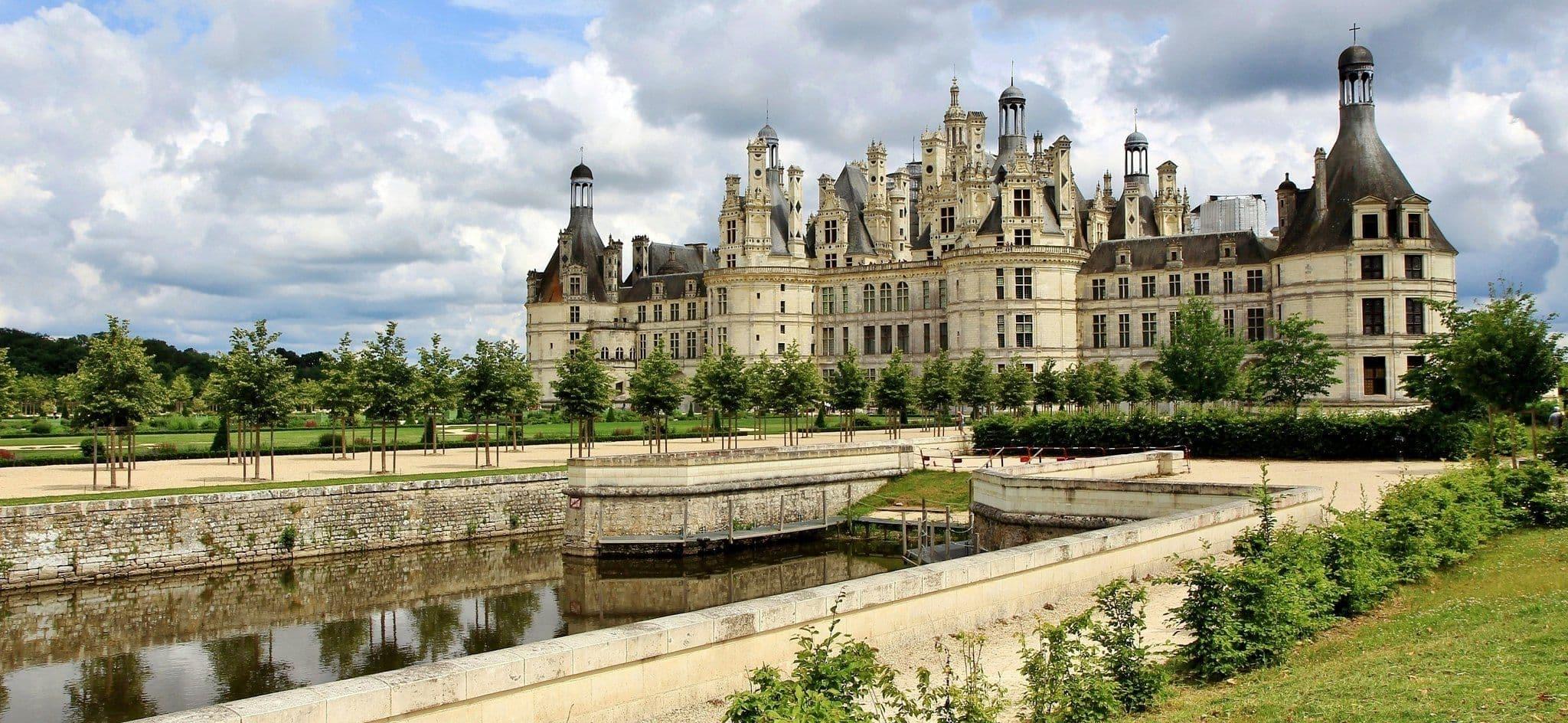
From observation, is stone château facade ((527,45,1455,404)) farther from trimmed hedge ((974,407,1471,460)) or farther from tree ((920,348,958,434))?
trimmed hedge ((974,407,1471,460))

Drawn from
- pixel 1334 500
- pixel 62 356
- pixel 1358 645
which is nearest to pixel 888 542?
pixel 1334 500

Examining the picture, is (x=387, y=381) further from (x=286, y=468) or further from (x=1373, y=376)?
(x=1373, y=376)

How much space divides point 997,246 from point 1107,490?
39.3 m

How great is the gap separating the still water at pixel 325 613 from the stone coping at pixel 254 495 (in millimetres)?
1671

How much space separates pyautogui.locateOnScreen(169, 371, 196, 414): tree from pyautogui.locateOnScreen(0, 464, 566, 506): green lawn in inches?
751

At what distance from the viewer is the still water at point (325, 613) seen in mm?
18094

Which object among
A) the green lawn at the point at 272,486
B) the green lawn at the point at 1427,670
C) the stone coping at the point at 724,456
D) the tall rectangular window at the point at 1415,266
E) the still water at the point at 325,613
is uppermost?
the tall rectangular window at the point at 1415,266

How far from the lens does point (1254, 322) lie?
196 feet

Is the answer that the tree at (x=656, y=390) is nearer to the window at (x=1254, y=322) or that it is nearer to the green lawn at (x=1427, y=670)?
the green lawn at (x=1427, y=670)

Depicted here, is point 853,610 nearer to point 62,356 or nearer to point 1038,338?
point 1038,338

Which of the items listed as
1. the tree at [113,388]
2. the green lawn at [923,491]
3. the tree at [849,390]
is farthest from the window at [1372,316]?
the tree at [113,388]

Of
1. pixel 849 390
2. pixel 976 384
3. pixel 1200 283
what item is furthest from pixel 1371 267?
pixel 849 390

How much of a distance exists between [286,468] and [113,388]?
6600 mm

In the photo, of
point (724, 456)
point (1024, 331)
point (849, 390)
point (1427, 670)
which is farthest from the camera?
point (1024, 331)
